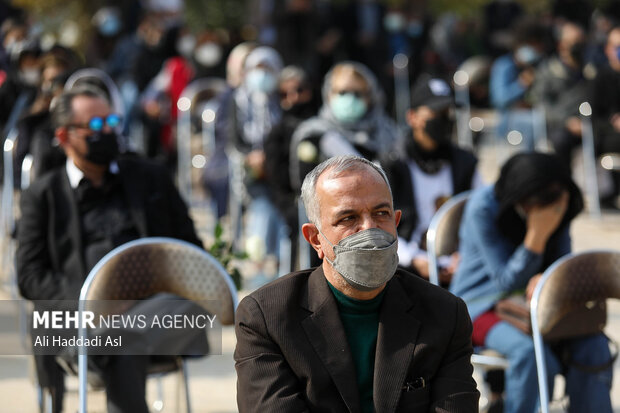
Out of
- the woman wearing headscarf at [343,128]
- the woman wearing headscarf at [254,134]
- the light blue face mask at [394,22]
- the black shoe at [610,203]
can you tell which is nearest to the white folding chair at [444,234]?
the woman wearing headscarf at [343,128]

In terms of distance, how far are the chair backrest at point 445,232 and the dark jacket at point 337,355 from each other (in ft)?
5.70

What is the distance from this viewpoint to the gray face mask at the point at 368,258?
2.70 m

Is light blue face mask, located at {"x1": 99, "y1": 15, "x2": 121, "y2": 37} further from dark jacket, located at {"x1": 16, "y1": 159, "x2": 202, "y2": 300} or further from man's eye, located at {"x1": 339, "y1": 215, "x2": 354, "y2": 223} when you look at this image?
man's eye, located at {"x1": 339, "y1": 215, "x2": 354, "y2": 223}

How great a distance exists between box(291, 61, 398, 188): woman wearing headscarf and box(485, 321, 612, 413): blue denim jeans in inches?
98.5

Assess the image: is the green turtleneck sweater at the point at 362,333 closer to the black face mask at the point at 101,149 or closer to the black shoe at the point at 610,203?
the black face mask at the point at 101,149

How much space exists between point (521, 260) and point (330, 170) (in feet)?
5.42

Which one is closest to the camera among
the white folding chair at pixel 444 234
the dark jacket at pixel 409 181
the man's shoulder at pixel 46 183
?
the man's shoulder at pixel 46 183

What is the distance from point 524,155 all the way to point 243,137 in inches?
162

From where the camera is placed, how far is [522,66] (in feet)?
38.4

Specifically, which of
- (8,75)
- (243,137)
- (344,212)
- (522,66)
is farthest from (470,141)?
(344,212)

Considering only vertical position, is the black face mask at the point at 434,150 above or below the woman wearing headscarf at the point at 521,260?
above

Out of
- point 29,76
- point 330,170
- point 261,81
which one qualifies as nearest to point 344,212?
point 330,170

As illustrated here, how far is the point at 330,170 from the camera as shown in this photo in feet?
9.23

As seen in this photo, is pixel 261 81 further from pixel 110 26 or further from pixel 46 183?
pixel 110 26
